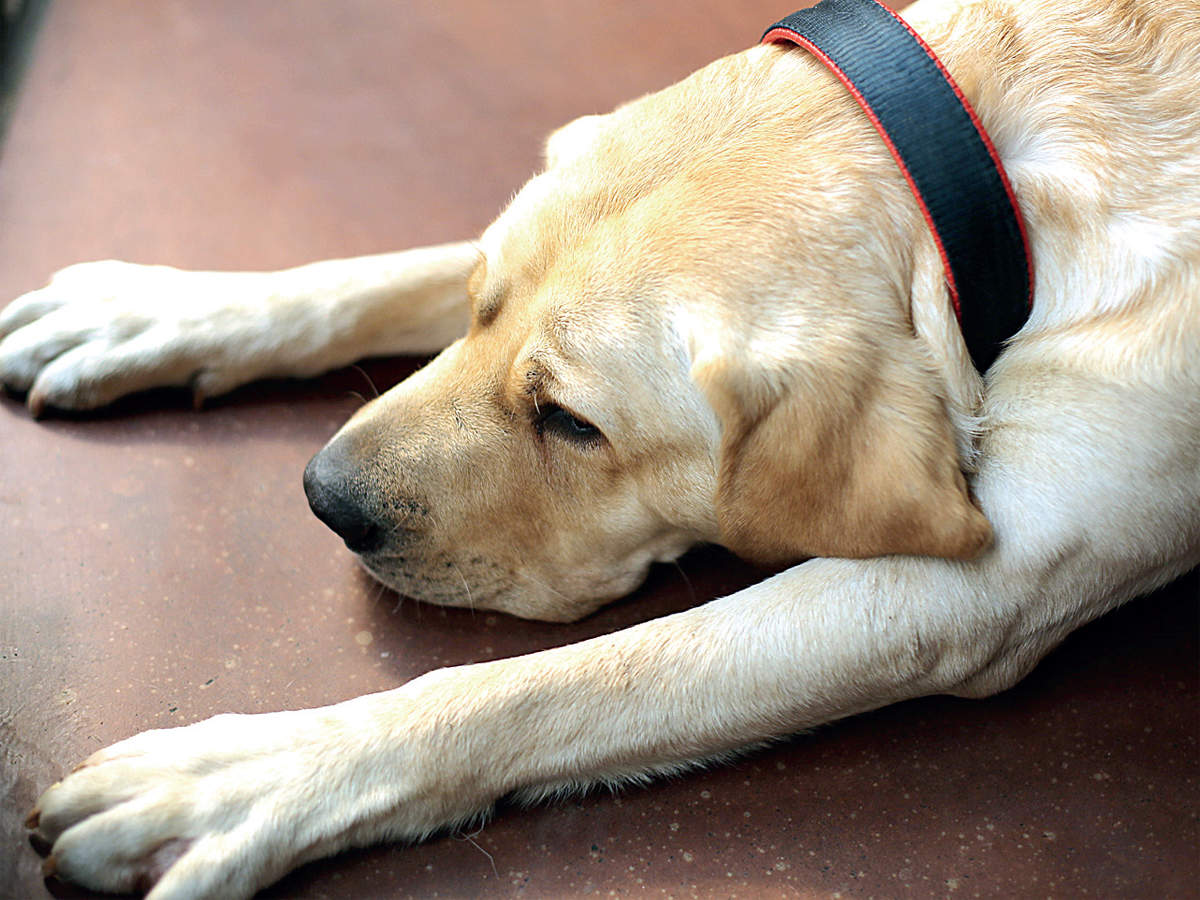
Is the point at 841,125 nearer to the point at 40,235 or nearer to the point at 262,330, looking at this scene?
the point at 262,330

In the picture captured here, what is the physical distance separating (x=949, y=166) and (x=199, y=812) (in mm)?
1427

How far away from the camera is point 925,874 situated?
1687 mm

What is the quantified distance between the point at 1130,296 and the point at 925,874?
0.94 m

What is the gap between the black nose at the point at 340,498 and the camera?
1.82 metres

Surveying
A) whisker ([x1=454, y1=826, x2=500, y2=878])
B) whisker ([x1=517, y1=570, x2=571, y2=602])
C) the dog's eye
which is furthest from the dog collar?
whisker ([x1=454, y1=826, x2=500, y2=878])

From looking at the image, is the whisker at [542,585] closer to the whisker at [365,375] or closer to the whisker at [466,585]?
the whisker at [466,585]

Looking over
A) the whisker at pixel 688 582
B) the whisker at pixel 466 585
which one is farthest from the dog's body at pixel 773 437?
the whisker at pixel 688 582

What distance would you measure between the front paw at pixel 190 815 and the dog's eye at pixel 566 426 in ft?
1.97

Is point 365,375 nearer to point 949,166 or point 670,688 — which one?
point 670,688

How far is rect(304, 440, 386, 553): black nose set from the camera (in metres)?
1.82

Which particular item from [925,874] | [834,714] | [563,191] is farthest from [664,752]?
[563,191]

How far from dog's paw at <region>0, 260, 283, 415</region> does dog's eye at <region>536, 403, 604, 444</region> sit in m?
0.80

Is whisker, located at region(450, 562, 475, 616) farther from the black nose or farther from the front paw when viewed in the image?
the front paw

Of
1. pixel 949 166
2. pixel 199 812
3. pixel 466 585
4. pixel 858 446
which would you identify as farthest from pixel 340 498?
pixel 949 166
